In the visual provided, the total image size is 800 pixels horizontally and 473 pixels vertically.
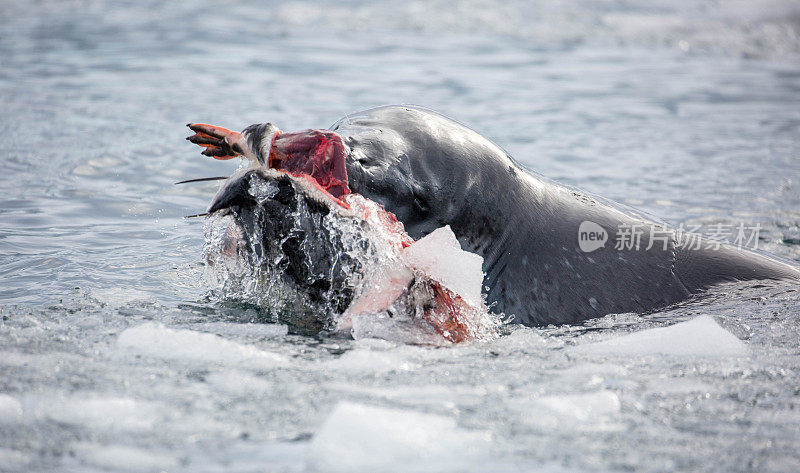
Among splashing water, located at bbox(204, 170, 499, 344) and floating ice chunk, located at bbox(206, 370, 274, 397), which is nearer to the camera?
floating ice chunk, located at bbox(206, 370, 274, 397)

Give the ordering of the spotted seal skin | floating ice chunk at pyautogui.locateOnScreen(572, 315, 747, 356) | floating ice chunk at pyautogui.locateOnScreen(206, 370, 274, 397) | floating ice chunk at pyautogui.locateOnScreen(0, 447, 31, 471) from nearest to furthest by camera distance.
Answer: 1. floating ice chunk at pyautogui.locateOnScreen(0, 447, 31, 471)
2. floating ice chunk at pyautogui.locateOnScreen(206, 370, 274, 397)
3. floating ice chunk at pyautogui.locateOnScreen(572, 315, 747, 356)
4. the spotted seal skin

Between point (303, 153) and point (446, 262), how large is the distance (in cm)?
66

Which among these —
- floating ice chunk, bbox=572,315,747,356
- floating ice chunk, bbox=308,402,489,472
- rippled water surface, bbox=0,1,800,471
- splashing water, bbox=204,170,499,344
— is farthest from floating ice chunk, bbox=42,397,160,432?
floating ice chunk, bbox=572,315,747,356

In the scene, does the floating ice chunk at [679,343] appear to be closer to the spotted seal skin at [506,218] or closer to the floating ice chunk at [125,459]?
the spotted seal skin at [506,218]

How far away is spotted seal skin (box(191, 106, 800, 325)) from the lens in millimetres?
Answer: 3443

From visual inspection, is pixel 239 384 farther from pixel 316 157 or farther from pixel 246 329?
pixel 316 157

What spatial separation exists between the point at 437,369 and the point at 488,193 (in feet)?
3.07

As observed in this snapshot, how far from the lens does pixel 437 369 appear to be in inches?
119

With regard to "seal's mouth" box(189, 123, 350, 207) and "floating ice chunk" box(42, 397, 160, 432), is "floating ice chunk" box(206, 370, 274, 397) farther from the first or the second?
"seal's mouth" box(189, 123, 350, 207)

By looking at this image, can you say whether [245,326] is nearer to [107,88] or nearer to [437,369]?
[437,369]

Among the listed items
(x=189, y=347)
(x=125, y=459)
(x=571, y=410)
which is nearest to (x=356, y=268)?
(x=189, y=347)

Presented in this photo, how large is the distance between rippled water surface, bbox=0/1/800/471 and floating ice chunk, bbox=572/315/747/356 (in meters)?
0.02

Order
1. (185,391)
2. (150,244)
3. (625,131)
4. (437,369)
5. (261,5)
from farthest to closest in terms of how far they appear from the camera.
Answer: (261,5), (625,131), (150,244), (437,369), (185,391)

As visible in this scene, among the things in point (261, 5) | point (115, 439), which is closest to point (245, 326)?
point (115, 439)
